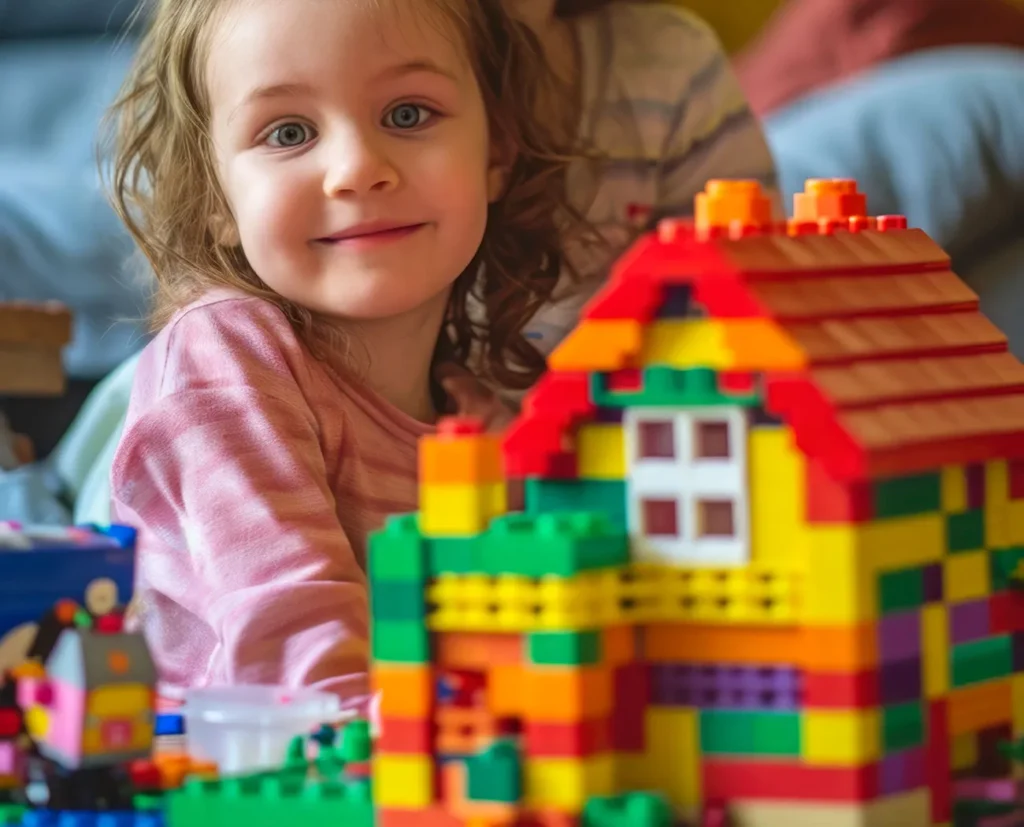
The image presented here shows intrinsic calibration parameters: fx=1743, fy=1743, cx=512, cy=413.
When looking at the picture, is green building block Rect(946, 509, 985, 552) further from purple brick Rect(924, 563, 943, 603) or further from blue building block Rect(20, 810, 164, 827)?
blue building block Rect(20, 810, 164, 827)

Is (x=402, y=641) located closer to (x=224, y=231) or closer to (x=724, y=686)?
(x=724, y=686)

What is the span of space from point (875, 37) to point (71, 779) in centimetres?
133

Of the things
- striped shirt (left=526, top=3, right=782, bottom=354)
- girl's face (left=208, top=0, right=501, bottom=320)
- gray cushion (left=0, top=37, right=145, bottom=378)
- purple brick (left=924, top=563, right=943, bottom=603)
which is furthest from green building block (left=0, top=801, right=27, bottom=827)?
gray cushion (left=0, top=37, right=145, bottom=378)

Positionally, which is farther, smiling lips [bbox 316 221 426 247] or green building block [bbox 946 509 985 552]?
smiling lips [bbox 316 221 426 247]

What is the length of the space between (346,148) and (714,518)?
0.48 meters

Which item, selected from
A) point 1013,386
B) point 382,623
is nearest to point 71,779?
Answer: point 382,623

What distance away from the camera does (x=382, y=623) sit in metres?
0.58

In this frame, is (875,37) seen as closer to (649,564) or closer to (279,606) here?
(279,606)

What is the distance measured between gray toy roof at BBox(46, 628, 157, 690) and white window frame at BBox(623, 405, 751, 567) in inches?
7.2

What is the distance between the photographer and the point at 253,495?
0.93m

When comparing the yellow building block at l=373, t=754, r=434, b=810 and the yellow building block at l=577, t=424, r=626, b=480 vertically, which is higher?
the yellow building block at l=577, t=424, r=626, b=480

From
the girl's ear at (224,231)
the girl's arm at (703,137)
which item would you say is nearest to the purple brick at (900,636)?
the girl's ear at (224,231)

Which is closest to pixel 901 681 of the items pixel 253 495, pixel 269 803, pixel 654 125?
pixel 269 803

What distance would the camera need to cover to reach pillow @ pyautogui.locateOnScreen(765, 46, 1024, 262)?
1.56 meters
